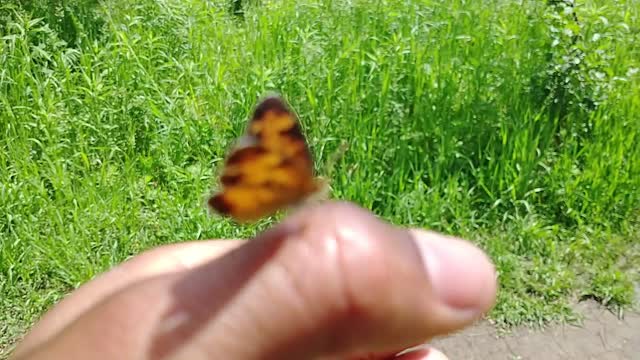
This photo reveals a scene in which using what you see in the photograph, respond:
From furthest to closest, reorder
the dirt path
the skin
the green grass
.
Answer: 1. the green grass
2. the dirt path
3. the skin

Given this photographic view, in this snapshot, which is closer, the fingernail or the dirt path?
the fingernail

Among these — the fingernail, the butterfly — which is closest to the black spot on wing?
the butterfly

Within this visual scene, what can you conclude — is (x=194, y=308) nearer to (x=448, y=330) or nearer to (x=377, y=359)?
(x=448, y=330)

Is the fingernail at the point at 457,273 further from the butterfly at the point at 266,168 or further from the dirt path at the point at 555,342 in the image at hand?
the dirt path at the point at 555,342

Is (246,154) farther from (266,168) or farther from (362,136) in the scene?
(362,136)

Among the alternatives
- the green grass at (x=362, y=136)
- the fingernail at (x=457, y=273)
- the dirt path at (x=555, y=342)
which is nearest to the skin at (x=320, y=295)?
the fingernail at (x=457, y=273)

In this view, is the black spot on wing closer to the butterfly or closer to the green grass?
the butterfly

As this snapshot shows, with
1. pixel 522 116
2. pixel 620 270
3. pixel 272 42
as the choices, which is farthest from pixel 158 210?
pixel 620 270
